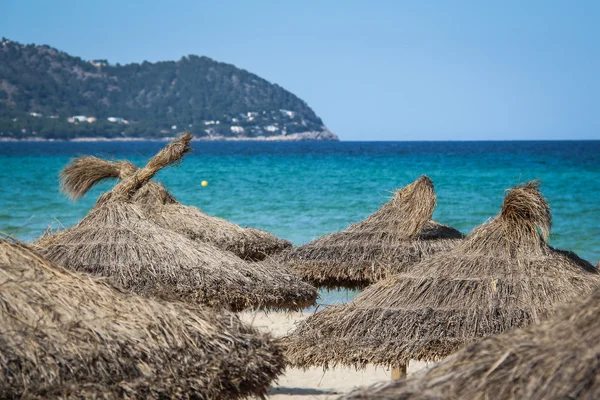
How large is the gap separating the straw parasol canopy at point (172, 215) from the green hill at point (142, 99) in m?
88.2

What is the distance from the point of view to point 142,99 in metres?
114

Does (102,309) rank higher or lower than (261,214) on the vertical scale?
higher

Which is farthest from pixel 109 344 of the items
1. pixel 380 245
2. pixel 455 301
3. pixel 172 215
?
pixel 172 215

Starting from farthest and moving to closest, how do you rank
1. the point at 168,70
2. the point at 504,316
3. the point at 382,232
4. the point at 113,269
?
the point at 168,70 < the point at 382,232 < the point at 113,269 < the point at 504,316

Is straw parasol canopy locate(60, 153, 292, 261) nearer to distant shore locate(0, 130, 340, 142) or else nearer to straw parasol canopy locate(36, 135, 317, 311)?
straw parasol canopy locate(36, 135, 317, 311)

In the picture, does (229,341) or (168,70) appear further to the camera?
(168,70)

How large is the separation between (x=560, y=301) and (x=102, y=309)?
273 cm

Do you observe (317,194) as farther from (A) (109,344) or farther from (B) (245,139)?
(B) (245,139)

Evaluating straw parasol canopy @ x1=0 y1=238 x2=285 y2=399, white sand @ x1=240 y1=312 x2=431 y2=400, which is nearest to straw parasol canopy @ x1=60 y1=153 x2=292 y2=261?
white sand @ x1=240 y1=312 x2=431 y2=400

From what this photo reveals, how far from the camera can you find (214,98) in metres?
110

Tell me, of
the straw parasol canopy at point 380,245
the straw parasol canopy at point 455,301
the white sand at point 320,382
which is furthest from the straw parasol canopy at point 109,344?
the straw parasol canopy at point 380,245

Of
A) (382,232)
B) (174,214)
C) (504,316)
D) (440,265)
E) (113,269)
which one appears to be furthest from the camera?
(174,214)

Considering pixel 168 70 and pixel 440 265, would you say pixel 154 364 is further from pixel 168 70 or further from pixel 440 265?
pixel 168 70

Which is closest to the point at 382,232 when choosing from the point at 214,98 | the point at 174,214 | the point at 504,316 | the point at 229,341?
the point at 174,214
